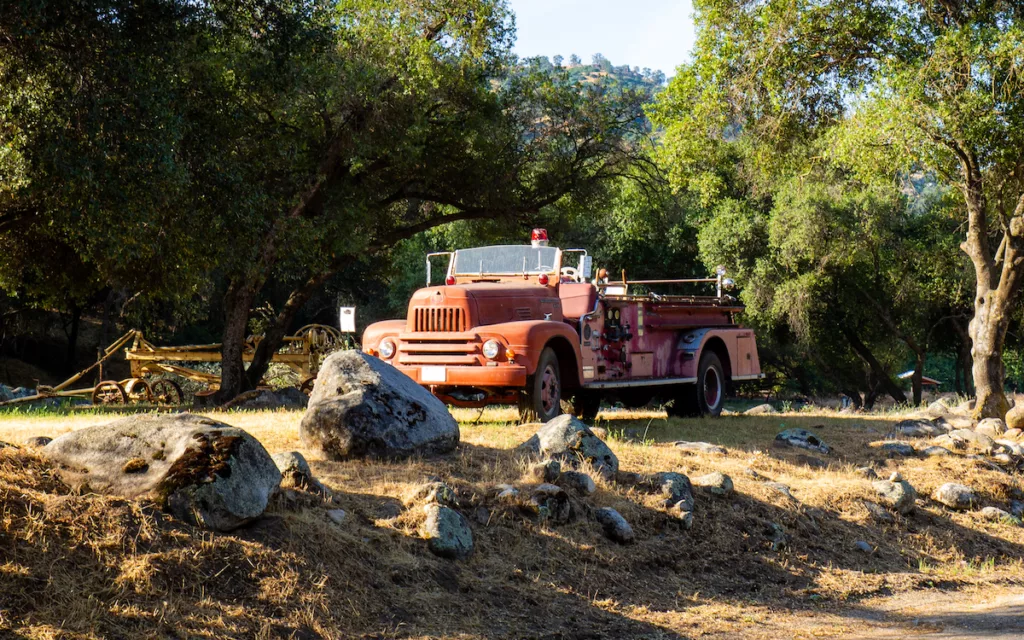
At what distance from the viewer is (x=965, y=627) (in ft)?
23.4

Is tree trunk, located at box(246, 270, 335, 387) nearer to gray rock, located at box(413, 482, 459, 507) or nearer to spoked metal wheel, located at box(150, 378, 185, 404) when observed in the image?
spoked metal wheel, located at box(150, 378, 185, 404)

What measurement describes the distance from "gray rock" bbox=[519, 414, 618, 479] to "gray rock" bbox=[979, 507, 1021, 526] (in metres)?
4.12

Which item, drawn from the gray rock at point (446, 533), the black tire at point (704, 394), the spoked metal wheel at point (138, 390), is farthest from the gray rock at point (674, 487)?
the spoked metal wheel at point (138, 390)

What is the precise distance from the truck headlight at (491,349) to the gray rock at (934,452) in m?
5.45

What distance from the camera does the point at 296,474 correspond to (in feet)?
25.1

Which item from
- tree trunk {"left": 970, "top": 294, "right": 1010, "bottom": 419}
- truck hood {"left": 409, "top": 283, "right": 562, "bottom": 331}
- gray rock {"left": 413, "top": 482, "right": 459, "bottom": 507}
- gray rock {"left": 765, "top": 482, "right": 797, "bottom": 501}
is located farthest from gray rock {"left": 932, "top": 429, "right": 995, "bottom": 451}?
gray rock {"left": 413, "top": 482, "right": 459, "bottom": 507}

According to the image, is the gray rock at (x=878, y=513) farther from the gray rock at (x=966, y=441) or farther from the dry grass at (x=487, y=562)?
the gray rock at (x=966, y=441)

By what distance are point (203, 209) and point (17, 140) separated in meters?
1.99

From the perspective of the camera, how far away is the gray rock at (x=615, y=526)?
8047mm

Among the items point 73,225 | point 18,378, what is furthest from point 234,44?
point 18,378

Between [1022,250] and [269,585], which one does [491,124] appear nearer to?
[1022,250]

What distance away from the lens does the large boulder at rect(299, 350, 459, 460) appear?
916cm

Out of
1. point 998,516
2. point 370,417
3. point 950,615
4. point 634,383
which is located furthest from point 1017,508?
point 370,417

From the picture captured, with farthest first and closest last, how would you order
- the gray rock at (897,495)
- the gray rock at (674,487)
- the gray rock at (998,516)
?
the gray rock at (998,516) → the gray rock at (897,495) → the gray rock at (674,487)
